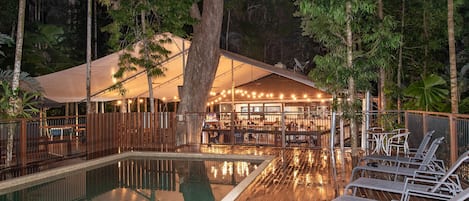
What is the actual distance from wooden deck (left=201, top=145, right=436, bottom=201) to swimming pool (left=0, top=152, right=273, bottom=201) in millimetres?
252

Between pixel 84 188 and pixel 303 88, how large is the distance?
1086 cm

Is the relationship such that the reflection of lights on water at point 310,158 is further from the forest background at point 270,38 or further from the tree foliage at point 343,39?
the forest background at point 270,38

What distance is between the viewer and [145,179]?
7258 millimetres

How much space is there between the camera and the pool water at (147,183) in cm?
610

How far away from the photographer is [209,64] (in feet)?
37.5

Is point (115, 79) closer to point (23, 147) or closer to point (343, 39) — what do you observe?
point (23, 147)

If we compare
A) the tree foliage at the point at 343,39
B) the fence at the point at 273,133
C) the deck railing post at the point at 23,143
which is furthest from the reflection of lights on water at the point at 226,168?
the deck railing post at the point at 23,143

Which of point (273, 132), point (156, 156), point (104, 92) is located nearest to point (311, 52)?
point (273, 132)

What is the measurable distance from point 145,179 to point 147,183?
0.31 metres

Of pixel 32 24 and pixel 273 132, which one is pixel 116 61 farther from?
pixel 32 24

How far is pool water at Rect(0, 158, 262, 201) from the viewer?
610 centimetres

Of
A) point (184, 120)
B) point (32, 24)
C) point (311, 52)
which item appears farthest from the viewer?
point (311, 52)

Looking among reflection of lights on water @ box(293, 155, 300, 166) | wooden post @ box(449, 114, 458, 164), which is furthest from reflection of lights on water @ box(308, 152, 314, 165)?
wooden post @ box(449, 114, 458, 164)

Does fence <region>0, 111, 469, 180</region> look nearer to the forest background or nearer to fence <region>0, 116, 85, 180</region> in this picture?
fence <region>0, 116, 85, 180</region>
